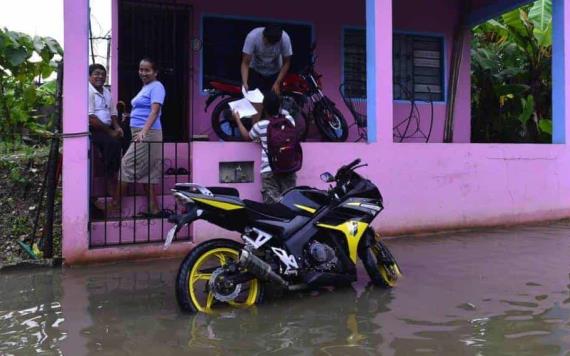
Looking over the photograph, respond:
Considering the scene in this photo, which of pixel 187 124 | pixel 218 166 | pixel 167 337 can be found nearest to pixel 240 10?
pixel 187 124

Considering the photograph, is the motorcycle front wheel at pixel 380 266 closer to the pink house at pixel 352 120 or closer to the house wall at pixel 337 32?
the pink house at pixel 352 120

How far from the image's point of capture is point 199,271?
3.83 metres

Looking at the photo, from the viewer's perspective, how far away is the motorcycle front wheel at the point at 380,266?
4.40 meters

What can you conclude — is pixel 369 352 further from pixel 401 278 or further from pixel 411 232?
pixel 411 232

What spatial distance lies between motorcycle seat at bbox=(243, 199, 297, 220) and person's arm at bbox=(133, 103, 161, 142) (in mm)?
2186

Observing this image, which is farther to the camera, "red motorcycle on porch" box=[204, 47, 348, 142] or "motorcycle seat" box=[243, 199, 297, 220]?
"red motorcycle on porch" box=[204, 47, 348, 142]

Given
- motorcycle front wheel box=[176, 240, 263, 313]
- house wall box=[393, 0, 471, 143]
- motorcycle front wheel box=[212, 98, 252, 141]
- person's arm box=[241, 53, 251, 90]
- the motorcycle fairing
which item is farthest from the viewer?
house wall box=[393, 0, 471, 143]

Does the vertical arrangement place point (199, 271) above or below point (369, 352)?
above

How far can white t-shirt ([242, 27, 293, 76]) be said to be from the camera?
269 inches

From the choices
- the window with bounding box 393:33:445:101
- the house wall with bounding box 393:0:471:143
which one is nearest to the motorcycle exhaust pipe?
the house wall with bounding box 393:0:471:143

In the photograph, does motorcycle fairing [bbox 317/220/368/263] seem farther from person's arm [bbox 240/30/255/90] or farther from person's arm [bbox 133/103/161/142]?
person's arm [bbox 240/30/255/90]

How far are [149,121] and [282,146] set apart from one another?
4.82 feet

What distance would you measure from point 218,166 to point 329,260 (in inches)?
85.1

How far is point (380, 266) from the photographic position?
4.50 metres
